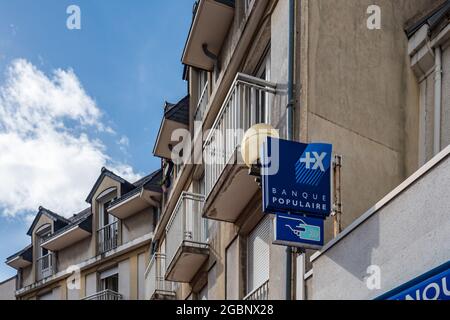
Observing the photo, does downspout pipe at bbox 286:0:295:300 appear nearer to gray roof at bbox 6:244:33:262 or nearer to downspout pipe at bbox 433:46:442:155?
downspout pipe at bbox 433:46:442:155

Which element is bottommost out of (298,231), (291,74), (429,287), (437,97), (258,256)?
(429,287)

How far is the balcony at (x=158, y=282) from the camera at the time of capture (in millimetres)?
18234

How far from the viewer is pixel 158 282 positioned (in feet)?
62.7

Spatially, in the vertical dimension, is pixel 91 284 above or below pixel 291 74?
below

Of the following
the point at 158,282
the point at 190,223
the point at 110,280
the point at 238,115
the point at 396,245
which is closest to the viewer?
the point at 396,245

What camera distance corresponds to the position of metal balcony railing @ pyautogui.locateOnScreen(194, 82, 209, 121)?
1626cm

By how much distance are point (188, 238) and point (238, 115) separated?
4247 millimetres

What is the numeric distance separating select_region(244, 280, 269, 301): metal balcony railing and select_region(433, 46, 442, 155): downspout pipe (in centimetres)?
292

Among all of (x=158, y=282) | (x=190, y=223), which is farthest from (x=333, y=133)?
(x=158, y=282)

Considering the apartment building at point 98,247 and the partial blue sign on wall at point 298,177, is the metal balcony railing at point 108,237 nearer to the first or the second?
the apartment building at point 98,247

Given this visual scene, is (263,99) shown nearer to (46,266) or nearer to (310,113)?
(310,113)

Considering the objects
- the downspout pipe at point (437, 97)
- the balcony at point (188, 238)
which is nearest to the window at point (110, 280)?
the balcony at point (188, 238)

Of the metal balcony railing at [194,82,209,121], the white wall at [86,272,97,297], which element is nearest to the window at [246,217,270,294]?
the metal balcony railing at [194,82,209,121]

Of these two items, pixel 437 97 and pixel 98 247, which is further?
pixel 98 247
